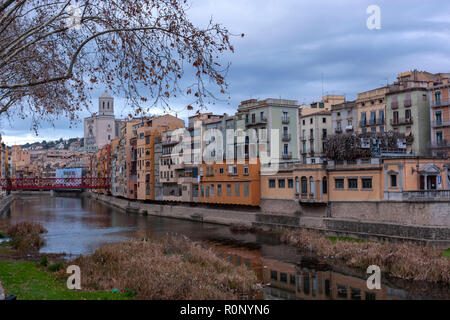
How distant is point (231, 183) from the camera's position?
4775 cm

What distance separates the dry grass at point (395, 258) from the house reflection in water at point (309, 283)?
173 cm

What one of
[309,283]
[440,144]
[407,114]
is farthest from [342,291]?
[407,114]

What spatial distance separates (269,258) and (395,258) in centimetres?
778

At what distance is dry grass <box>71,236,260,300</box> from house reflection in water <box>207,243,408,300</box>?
1.74 metres

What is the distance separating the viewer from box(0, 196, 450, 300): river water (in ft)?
65.3

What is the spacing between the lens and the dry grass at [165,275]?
15.9 m

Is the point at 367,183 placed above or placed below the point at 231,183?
above

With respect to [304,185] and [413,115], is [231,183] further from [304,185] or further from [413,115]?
[413,115]

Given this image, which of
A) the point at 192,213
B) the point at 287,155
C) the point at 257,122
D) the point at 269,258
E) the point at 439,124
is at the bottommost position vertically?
the point at 269,258

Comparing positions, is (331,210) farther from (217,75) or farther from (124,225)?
(217,75)

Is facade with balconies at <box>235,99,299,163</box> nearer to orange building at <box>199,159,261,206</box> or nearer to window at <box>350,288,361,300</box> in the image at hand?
orange building at <box>199,159,261,206</box>

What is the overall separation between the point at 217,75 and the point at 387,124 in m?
40.6

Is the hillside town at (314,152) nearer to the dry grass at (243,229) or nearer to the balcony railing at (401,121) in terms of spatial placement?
the balcony railing at (401,121)
